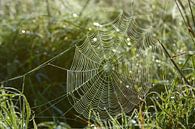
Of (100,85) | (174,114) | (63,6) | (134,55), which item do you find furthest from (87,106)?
(63,6)

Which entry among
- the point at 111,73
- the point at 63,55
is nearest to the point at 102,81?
the point at 111,73

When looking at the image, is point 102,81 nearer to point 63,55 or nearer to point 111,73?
point 111,73

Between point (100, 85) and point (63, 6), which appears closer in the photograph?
point (100, 85)

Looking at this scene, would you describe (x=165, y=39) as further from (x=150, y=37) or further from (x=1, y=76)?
(x=1, y=76)
